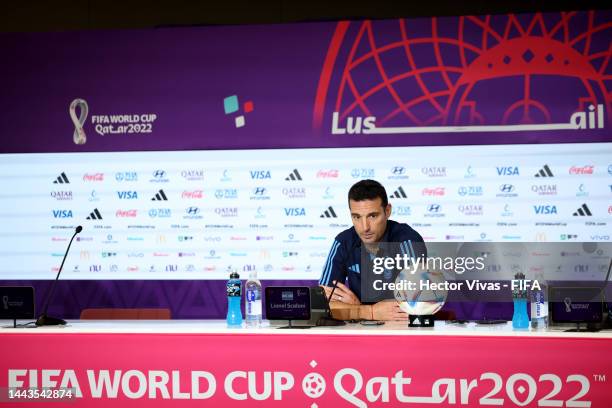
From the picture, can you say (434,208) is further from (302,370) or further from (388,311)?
(302,370)

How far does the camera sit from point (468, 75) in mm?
5820

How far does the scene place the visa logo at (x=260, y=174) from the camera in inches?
235

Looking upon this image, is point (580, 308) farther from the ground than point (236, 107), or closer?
closer

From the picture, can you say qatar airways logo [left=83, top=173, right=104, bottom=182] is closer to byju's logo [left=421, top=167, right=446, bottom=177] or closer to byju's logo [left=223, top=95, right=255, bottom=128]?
byju's logo [left=223, top=95, right=255, bottom=128]

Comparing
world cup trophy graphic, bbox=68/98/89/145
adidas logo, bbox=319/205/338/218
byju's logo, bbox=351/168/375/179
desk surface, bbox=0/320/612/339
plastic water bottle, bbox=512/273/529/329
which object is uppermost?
world cup trophy graphic, bbox=68/98/89/145

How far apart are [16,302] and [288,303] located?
1310 millimetres

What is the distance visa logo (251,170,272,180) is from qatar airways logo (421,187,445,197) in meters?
1.11

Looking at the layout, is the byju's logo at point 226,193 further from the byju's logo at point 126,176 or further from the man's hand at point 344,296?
the man's hand at point 344,296

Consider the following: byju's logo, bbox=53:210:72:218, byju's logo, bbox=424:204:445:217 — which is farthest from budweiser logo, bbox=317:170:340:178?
byju's logo, bbox=53:210:72:218

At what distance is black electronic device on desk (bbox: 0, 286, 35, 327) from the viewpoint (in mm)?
3951

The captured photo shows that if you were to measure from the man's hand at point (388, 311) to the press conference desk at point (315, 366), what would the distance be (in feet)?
1.26

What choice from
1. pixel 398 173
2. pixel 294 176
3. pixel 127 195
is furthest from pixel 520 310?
pixel 127 195

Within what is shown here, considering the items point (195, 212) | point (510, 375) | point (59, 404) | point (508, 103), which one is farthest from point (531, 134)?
point (59, 404)

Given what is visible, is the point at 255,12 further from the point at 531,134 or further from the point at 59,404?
the point at 59,404
